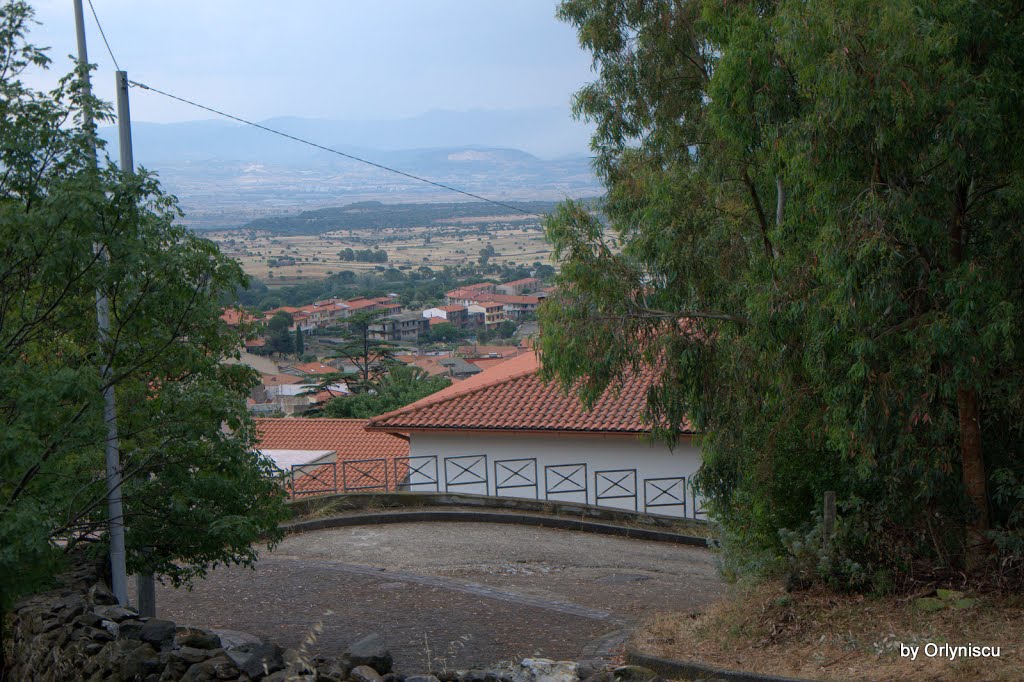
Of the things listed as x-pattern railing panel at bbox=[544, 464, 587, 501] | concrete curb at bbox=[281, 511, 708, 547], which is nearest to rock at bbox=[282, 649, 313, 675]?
concrete curb at bbox=[281, 511, 708, 547]

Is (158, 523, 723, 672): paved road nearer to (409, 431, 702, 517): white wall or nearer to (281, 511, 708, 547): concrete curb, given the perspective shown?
(281, 511, 708, 547): concrete curb

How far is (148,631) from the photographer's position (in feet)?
22.0

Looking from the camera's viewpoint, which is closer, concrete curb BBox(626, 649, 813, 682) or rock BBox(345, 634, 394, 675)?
rock BBox(345, 634, 394, 675)

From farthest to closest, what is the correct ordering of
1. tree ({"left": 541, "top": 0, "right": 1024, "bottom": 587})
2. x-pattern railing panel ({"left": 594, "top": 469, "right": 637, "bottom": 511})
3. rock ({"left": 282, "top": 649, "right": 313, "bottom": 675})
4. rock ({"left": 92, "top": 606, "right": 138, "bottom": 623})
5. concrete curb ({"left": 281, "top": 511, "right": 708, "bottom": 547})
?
x-pattern railing panel ({"left": 594, "top": 469, "right": 637, "bottom": 511}) → concrete curb ({"left": 281, "top": 511, "right": 708, "bottom": 547}) → tree ({"left": 541, "top": 0, "right": 1024, "bottom": 587}) → rock ({"left": 92, "top": 606, "right": 138, "bottom": 623}) → rock ({"left": 282, "top": 649, "right": 313, "bottom": 675})

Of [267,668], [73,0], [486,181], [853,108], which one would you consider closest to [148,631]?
[267,668]

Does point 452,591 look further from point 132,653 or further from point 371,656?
point 132,653

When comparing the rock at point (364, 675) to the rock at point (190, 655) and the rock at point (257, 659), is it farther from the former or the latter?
the rock at point (190, 655)

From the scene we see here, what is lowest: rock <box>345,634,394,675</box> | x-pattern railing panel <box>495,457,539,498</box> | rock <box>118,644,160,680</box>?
x-pattern railing panel <box>495,457,539,498</box>

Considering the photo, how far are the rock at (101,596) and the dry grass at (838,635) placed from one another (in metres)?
5.15

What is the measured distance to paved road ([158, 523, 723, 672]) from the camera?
1148 cm

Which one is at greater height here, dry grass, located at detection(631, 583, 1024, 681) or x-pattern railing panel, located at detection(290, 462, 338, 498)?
dry grass, located at detection(631, 583, 1024, 681)

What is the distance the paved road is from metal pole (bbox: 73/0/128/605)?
3.02m

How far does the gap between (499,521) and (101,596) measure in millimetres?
11035

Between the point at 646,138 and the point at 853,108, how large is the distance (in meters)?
6.97
